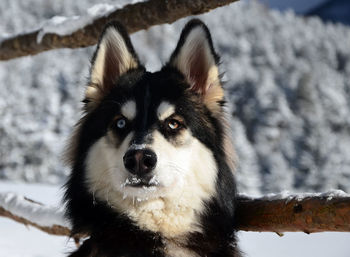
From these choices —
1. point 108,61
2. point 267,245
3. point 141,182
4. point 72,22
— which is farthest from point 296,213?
point 267,245

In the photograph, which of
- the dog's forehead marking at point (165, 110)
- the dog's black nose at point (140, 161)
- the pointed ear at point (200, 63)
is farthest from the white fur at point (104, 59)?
the dog's black nose at point (140, 161)

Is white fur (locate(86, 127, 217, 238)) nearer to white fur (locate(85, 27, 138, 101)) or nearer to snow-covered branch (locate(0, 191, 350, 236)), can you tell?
snow-covered branch (locate(0, 191, 350, 236))

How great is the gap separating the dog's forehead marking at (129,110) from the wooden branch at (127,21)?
1011 mm

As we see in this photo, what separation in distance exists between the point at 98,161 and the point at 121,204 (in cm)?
36

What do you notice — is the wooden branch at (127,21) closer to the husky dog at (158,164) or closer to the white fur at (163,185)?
the husky dog at (158,164)

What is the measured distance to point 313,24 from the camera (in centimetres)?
10419

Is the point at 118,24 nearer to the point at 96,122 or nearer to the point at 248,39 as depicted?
the point at 96,122

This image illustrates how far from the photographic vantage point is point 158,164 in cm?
281

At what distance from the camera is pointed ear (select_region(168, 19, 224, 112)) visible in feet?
11.1

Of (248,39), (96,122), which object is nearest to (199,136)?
(96,122)

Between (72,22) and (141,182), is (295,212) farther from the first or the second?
(72,22)

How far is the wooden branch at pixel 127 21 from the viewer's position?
3643mm

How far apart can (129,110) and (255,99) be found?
6191cm

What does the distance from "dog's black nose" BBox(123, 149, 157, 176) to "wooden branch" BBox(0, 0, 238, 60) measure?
142 centimetres
